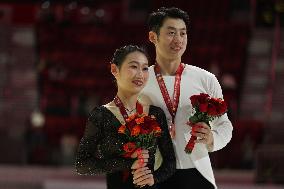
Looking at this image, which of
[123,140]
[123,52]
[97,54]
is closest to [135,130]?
[123,140]

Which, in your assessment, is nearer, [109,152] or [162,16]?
[109,152]

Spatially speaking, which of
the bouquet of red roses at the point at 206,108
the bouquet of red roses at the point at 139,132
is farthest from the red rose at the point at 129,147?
the bouquet of red roses at the point at 206,108

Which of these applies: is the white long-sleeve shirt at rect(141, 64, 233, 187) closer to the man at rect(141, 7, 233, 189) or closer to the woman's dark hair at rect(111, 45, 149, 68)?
the man at rect(141, 7, 233, 189)

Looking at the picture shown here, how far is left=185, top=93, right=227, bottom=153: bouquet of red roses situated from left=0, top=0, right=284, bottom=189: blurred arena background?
1013cm

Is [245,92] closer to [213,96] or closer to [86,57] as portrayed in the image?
[86,57]

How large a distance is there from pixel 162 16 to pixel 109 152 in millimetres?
760

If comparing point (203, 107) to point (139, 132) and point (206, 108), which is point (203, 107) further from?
point (139, 132)

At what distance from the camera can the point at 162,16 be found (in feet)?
12.4

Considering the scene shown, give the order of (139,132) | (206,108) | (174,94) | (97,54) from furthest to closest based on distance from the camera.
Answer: (97,54)
(174,94)
(206,108)
(139,132)

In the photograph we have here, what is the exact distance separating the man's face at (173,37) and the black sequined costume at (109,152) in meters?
0.36

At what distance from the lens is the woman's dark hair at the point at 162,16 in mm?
3750

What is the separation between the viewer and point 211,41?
15.3 meters

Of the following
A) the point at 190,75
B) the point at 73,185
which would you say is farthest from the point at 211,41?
the point at 190,75

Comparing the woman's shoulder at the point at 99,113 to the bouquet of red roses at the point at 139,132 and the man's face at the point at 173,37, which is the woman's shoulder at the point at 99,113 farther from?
the man's face at the point at 173,37
